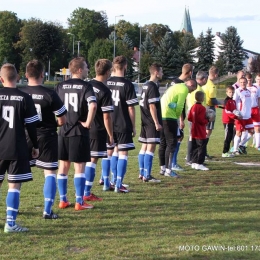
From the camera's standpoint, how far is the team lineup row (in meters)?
6.01

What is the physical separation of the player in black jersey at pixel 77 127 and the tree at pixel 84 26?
305ft

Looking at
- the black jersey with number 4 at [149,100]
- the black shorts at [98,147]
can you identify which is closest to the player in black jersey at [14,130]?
the black shorts at [98,147]

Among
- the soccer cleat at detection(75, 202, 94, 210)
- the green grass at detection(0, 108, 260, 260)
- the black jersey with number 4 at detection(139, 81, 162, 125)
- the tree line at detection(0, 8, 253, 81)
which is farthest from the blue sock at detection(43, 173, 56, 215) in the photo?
the tree line at detection(0, 8, 253, 81)

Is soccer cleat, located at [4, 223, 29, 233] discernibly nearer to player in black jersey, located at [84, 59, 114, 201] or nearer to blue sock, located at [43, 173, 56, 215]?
blue sock, located at [43, 173, 56, 215]

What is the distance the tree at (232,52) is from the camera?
252 feet

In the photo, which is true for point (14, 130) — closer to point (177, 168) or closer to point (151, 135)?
point (151, 135)

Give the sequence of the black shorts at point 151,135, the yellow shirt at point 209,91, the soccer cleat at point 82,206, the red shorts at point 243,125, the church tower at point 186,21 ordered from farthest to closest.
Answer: the church tower at point 186,21
the red shorts at point 243,125
the yellow shirt at point 209,91
the black shorts at point 151,135
the soccer cleat at point 82,206

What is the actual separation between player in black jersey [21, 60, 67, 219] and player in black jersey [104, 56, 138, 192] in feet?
6.62

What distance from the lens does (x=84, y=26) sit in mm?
100812

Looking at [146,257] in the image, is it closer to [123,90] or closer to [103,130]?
Result: [103,130]

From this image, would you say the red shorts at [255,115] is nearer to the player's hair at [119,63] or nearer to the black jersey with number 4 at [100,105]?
the player's hair at [119,63]

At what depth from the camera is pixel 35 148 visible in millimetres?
6164

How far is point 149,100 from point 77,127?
93.6 inches

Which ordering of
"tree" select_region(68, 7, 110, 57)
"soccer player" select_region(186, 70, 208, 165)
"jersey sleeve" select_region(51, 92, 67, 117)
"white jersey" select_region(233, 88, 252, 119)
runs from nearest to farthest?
"jersey sleeve" select_region(51, 92, 67, 117) → "soccer player" select_region(186, 70, 208, 165) → "white jersey" select_region(233, 88, 252, 119) → "tree" select_region(68, 7, 110, 57)
